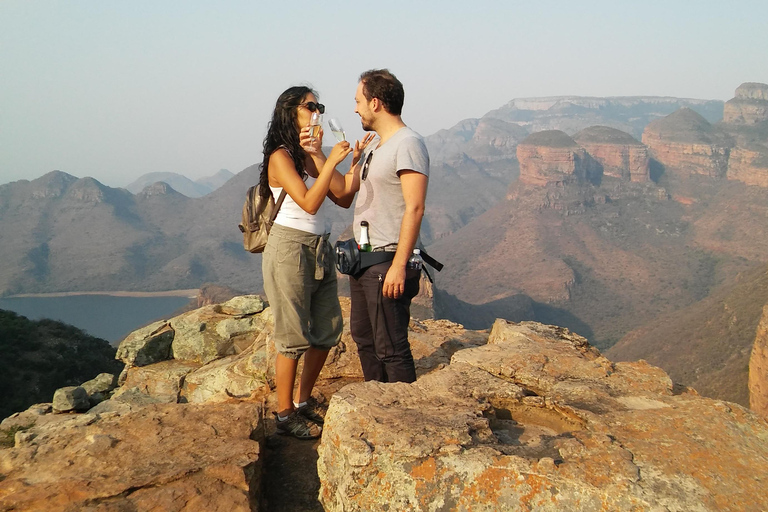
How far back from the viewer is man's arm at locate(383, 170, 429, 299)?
3.26m

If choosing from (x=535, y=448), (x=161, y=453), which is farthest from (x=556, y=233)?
(x=161, y=453)

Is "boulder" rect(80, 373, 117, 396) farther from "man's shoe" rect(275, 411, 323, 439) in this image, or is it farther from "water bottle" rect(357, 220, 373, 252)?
"water bottle" rect(357, 220, 373, 252)

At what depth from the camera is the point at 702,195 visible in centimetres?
9012

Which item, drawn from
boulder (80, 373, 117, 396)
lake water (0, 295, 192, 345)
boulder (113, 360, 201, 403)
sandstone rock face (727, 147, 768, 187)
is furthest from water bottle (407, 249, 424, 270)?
sandstone rock face (727, 147, 768, 187)

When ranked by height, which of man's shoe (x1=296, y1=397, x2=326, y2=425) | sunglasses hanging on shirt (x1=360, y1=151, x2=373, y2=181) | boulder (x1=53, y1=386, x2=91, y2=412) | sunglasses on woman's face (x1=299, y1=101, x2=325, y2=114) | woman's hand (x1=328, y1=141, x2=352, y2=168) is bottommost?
boulder (x1=53, y1=386, x2=91, y2=412)

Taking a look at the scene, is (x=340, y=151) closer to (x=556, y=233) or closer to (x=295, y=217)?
(x=295, y=217)

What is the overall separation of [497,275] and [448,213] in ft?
215

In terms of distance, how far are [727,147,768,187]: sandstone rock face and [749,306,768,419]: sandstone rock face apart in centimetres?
6753

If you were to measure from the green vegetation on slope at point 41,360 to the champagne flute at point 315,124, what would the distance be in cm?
2012

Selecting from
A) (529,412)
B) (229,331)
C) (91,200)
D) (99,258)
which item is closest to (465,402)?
(529,412)

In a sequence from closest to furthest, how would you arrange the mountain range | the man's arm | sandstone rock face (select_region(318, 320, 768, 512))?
sandstone rock face (select_region(318, 320, 768, 512)), the man's arm, the mountain range

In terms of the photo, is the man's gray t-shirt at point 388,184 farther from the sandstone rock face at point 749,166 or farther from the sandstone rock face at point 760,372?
the sandstone rock face at point 749,166

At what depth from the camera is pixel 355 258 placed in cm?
346

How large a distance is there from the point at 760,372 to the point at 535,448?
95.7ft
